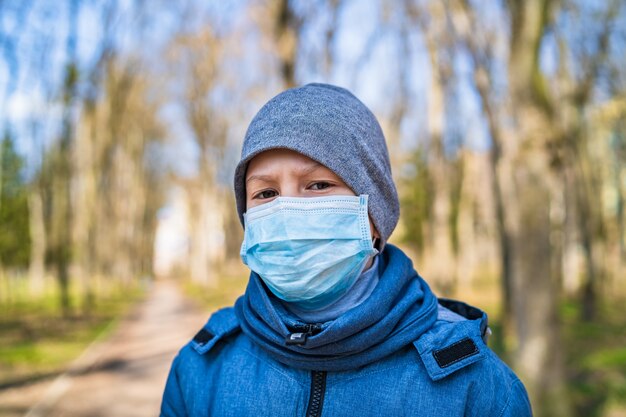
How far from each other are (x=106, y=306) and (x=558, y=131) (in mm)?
19507

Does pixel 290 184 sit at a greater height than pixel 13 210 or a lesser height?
greater

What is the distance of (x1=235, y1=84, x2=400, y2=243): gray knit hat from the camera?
181 centimetres

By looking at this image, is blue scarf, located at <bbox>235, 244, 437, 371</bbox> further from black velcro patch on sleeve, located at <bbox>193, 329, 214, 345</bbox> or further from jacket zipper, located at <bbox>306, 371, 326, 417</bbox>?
black velcro patch on sleeve, located at <bbox>193, 329, 214, 345</bbox>

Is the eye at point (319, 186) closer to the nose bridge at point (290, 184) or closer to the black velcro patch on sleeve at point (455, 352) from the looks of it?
the nose bridge at point (290, 184)

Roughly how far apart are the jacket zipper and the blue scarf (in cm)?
3

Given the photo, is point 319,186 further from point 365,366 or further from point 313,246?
point 365,366

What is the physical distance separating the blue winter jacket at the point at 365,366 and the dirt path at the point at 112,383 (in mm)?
5883

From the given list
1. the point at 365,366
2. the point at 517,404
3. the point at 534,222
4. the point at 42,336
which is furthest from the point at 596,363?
the point at 42,336

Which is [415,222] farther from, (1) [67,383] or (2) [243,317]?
(2) [243,317]

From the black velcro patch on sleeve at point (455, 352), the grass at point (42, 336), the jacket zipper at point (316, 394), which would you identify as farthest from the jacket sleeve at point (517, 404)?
the grass at point (42, 336)

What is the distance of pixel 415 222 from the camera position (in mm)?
29219

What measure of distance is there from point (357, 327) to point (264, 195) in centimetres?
55

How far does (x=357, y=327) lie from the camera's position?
167cm

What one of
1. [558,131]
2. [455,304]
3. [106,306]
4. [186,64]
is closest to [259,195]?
[455,304]
